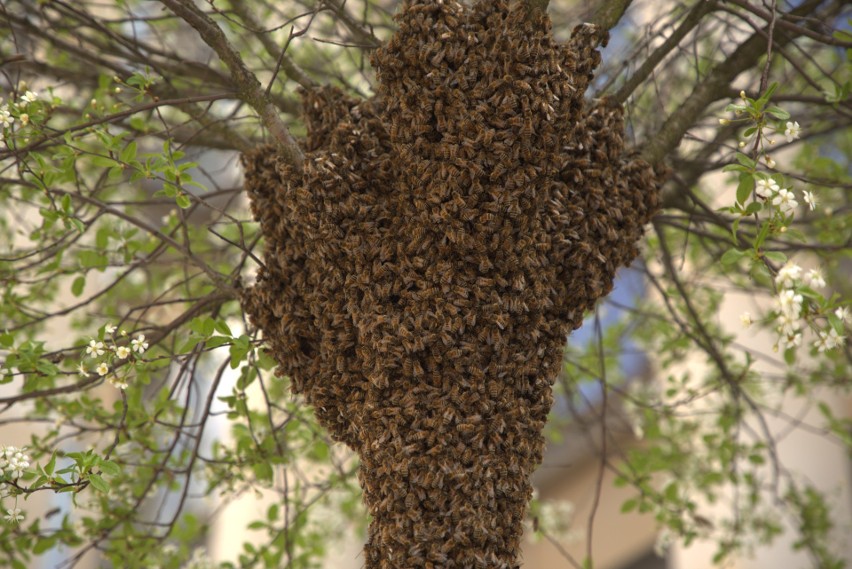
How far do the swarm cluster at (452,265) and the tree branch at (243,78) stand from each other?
6cm

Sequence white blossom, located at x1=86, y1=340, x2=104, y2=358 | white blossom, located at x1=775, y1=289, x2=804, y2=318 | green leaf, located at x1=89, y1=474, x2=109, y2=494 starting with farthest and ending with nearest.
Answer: white blossom, located at x1=86, y1=340, x2=104, y2=358 → green leaf, located at x1=89, y1=474, x2=109, y2=494 → white blossom, located at x1=775, y1=289, x2=804, y2=318

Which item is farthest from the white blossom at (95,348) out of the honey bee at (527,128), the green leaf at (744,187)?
the green leaf at (744,187)

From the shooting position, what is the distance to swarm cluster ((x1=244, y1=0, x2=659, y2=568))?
215 cm

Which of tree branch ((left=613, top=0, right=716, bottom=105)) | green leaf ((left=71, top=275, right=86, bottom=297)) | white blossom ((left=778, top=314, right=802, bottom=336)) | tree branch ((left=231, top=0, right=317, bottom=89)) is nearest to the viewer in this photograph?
white blossom ((left=778, top=314, right=802, bottom=336))

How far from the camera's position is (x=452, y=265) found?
2234mm

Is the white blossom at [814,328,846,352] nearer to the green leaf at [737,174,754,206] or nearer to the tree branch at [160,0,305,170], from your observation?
the green leaf at [737,174,754,206]

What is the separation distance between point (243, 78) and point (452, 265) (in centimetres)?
83

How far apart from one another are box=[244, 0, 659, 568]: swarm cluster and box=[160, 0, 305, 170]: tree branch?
0.20ft

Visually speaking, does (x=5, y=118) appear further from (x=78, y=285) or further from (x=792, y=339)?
(x=792, y=339)

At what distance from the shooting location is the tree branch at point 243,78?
7.72 ft

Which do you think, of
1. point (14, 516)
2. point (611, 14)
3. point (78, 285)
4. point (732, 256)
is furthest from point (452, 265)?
point (78, 285)

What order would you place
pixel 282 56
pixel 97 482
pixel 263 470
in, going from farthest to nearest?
1. pixel 263 470
2. pixel 282 56
3. pixel 97 482

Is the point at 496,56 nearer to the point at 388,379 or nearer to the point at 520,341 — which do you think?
the point at 520,341

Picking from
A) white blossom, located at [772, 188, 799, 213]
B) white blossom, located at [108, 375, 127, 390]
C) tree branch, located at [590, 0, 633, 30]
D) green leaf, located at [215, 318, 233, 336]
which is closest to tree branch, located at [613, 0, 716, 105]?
tree branch, located at [590, 0, 633, 30]
